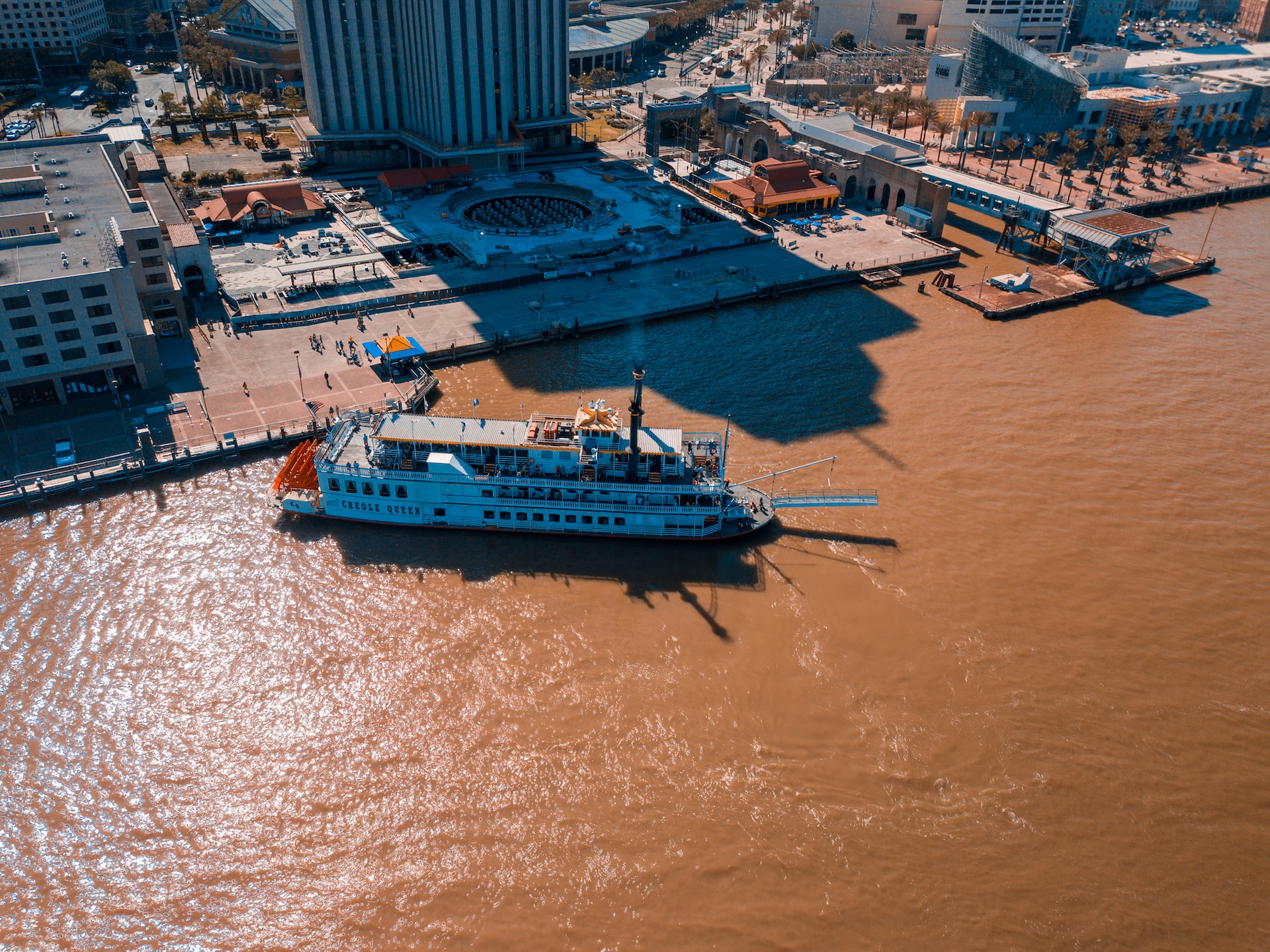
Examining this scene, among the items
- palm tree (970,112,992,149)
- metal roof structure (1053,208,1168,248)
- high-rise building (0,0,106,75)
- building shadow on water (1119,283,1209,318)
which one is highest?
high-rise building (0,0,106,75)

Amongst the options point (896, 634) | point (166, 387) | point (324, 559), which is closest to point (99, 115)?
point (166, 387)

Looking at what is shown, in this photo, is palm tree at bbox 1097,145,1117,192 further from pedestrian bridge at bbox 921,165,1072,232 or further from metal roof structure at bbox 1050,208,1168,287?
metal roof structure at bbox 1050,208,1168,287

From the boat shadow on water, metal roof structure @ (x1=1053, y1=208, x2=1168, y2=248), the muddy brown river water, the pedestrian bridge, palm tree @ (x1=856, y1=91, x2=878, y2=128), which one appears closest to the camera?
the muddy brown river water

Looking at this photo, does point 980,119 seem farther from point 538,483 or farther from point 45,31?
point 45,31

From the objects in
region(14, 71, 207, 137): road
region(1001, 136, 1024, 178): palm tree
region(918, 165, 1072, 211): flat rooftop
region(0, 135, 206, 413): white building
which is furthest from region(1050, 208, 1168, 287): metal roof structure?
region(14, 71, 207, 137): road

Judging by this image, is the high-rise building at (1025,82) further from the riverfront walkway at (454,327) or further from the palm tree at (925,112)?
the riverfront walkway at (454,327)

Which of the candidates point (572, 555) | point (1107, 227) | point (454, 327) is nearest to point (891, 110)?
point (1107, 227)

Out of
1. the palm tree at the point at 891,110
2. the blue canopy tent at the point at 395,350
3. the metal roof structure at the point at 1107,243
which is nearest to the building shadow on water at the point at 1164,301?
the metal roof structure at the point at 1107,243

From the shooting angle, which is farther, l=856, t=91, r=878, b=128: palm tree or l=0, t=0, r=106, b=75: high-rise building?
l=0, t=0, r=106, b=75: high-rise building
